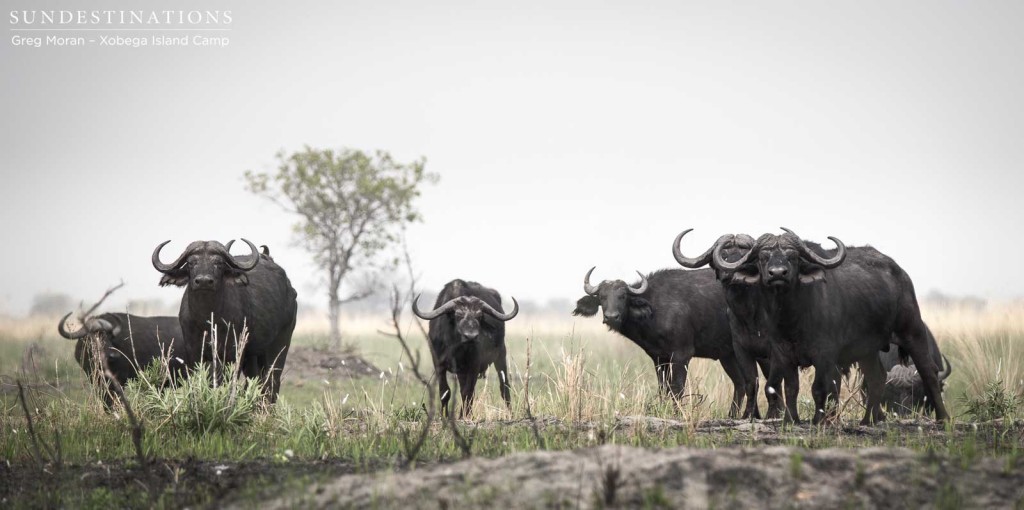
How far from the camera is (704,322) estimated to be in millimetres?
14414

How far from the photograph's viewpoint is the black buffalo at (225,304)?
1252 centimetres

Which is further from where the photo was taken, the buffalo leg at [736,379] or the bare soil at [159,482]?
the buffalo leg at [736,379]

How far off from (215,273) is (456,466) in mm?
7067

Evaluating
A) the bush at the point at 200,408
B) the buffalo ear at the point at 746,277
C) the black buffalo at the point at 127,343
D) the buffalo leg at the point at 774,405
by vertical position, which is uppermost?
the buffalo ear at the point at 746,277

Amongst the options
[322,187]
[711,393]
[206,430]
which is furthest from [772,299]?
[322,187]

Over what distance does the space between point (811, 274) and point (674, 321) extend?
382cm

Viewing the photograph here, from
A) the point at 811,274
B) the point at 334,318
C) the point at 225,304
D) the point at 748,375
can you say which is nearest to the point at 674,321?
the point at 748,375

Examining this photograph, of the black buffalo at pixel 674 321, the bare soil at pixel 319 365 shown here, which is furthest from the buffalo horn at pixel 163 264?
the bare soil at pixel 319 365

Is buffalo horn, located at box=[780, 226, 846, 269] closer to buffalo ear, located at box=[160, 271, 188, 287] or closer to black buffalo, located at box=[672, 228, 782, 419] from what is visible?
black buffalo, located at box=[672, 228, 782, 419]

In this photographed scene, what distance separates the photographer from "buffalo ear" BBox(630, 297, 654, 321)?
1430cm

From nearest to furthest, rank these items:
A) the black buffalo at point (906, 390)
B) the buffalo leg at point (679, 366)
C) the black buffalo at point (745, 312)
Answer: the black buffalo at point (745, 312), the black buffalo at point (906, 390), the buffalo leg at point (679, 366)

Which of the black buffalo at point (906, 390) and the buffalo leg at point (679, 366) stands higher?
the buffalo leg at point (679, 366)

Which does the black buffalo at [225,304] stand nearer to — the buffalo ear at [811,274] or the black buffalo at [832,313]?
the black buffalo at [832,313]

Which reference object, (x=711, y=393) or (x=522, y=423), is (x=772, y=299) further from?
(x=711, y=393)
